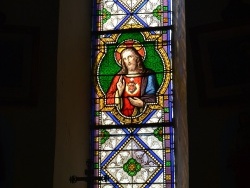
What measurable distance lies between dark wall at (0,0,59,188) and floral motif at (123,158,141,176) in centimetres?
88

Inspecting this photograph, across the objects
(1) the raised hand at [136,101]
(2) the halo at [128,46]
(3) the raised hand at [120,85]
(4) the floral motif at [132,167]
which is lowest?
(4) the floral motif at [132,167]

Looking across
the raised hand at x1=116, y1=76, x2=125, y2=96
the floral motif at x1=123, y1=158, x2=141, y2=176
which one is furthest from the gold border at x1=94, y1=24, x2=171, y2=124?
the floral motif at x1=123, y1=158, x2=141, y2=176

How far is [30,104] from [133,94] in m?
1.11

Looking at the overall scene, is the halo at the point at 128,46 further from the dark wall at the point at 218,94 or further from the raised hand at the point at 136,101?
the dark wall at the point at 218,94

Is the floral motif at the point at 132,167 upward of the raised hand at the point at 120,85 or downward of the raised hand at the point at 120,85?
downward

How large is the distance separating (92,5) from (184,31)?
50.1 inches

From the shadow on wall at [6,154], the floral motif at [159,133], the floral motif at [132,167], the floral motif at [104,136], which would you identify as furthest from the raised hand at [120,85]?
the shadow on wall at [6,154]

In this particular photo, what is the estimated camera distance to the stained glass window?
7703 millimetres

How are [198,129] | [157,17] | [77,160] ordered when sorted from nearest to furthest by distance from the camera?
1. [198,129]
2. [77,160]
3. [157,17]

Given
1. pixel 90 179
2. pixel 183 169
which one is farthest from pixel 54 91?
pixel 183 169

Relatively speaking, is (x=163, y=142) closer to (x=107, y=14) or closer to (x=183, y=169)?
(x=183, y=169)

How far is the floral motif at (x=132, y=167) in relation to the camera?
7688 millimetres

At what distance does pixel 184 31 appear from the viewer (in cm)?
732

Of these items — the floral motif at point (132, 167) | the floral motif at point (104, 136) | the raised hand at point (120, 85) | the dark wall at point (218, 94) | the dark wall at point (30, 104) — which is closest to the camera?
the dark wall at point (218, 94)
